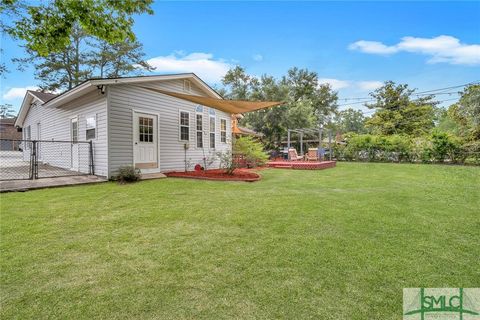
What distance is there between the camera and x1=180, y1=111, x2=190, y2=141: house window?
974cm

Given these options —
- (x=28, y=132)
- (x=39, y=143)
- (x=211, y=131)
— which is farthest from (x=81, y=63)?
(x=211, y=131)

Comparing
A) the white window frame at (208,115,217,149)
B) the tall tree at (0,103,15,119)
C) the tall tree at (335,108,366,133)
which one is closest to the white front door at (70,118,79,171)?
the white window frame at (208,115,217,149)

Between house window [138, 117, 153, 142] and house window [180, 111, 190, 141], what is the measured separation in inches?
50.3

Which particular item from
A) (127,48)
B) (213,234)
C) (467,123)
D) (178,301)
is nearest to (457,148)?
(467,123)

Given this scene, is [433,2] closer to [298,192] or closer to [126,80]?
[298,192]

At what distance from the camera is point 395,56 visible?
1739cm

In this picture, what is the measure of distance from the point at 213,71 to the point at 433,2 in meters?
20.2

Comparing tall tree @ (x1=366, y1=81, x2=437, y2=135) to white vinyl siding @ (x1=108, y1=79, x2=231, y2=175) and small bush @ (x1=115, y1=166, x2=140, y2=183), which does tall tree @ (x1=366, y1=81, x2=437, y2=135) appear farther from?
small bush @ (x1=115, y1=166, x2=140, y2=183)

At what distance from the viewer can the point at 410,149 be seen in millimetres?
15484

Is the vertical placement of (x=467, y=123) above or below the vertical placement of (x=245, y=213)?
above

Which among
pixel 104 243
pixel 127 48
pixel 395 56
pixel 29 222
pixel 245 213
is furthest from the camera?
pixel 127 48

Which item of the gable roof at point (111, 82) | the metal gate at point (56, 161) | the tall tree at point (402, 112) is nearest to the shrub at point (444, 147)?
the tall tree at point (402, 112)

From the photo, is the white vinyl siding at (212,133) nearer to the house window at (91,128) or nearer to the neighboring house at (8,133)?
the house window at (91,128)

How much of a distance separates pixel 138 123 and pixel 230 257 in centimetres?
702
